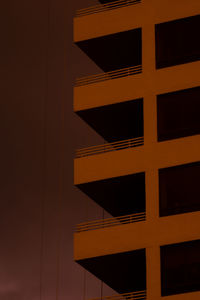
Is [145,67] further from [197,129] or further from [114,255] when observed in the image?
[114,255]

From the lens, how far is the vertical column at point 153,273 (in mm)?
49688

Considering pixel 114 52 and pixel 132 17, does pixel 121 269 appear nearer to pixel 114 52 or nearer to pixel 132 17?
pixel 114 52

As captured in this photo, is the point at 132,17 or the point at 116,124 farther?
the point at 116,124

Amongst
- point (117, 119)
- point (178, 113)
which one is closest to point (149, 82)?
point (178, 113)

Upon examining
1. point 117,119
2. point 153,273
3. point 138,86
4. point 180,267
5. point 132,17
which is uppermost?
point 132,17

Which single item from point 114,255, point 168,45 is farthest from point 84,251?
point 168,45

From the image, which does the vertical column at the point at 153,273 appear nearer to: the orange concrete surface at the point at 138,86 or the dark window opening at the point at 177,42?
the orange concrete surface at the point at 138,86

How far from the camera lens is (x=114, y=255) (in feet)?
171

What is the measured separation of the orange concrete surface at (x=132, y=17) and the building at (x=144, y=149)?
50 mm

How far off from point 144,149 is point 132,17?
300 inches

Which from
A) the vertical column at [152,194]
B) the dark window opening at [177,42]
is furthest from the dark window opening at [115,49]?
the vertical column at [152,194]

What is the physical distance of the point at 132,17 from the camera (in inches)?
2247

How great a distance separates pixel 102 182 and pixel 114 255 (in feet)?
13.2

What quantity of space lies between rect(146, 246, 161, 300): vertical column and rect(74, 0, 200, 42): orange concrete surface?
12.2m
